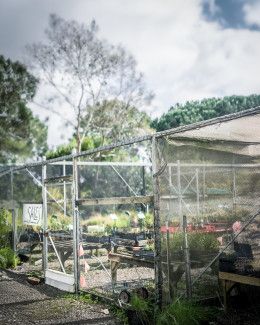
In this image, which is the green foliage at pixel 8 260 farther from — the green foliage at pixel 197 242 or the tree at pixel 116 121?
the tree at pixel 116 121

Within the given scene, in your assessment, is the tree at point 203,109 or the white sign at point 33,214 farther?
the tree at point 203,109

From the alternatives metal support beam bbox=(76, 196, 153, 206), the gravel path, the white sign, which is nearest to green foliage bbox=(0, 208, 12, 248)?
the white sign

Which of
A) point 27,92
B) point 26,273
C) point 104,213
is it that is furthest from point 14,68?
point 26,273

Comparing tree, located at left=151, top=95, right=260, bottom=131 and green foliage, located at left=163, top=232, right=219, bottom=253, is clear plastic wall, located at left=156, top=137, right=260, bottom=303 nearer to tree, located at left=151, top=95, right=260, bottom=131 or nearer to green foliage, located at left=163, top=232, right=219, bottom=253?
green foliage, located at left=163, top=232, right=219, bottom=253

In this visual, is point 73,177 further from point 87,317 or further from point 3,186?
point 3,186

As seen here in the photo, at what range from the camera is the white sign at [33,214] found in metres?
9.97

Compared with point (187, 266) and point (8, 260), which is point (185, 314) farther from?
point (8, 260)

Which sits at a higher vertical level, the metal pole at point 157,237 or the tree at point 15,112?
the tree at point 15,112

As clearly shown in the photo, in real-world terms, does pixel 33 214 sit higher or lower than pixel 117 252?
higher

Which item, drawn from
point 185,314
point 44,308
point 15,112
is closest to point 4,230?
point 44,308

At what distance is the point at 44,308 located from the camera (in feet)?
23.4

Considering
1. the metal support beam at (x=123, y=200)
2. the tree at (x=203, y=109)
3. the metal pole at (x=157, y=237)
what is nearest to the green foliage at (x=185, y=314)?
the metal pole at (x=157, y=237)

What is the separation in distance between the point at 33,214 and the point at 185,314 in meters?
6.03

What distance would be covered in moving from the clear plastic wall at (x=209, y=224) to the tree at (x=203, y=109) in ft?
115
